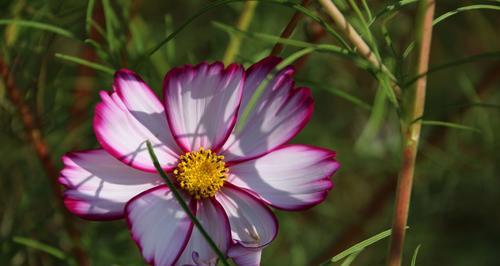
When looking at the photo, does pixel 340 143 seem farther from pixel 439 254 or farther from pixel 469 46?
pixel 469 46

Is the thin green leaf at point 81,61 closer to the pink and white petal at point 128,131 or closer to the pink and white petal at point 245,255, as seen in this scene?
the pink and white petal at point 128,131

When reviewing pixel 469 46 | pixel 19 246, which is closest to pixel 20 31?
pixel 19 246

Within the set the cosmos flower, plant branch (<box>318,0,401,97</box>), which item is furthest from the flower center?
plant branch (<box>318,0,401,97</box>)

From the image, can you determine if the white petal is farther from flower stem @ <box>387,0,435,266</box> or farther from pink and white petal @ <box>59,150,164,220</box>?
flower stem @ <box>387,0,435,266</box>

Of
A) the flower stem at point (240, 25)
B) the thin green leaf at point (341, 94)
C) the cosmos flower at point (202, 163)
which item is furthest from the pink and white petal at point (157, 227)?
the flower stem at point (240, 25)

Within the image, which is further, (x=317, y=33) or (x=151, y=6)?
(x=151, y=6)

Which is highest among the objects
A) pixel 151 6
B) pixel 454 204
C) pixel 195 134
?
pixel 151 6

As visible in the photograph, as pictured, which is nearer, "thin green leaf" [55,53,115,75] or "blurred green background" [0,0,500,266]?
"thin green leaf" [55,53,115,75]

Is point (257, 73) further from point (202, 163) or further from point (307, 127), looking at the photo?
point (307, 127)
